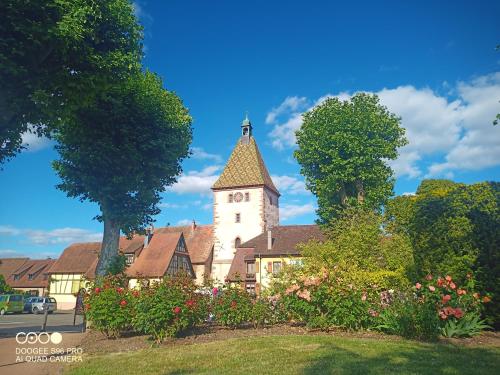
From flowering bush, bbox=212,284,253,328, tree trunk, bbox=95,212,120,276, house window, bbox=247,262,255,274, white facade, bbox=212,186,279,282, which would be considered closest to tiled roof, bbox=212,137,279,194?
white facade, bbox=212,186,279,282

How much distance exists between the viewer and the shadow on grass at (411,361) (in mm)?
6262

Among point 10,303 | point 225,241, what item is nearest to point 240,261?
point 225,241

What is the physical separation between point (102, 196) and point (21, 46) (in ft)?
26.6

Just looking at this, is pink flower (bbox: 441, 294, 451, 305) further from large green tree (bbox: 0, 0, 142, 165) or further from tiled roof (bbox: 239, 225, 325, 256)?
tiled roof (bbox: 239, 225, 325, 256)

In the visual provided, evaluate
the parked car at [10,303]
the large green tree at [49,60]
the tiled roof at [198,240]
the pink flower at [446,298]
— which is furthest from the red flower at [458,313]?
the tiled roof at [198,240]

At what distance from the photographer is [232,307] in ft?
37.4

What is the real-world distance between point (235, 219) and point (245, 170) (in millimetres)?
6508

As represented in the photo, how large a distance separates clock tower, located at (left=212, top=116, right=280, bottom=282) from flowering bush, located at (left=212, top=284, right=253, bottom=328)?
32.7m

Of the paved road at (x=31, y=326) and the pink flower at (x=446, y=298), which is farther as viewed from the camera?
the paved road at (x=31, y=326)

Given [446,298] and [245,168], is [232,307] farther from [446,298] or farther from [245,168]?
[245,168]

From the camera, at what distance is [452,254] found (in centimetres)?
1073

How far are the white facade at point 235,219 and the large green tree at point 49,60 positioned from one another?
106 feet

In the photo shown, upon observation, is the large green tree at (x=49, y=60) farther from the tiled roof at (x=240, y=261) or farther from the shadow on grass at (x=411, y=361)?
the tiled roof at (x=240, y=261)

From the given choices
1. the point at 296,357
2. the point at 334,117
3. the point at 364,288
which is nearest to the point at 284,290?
the point at 364,288
